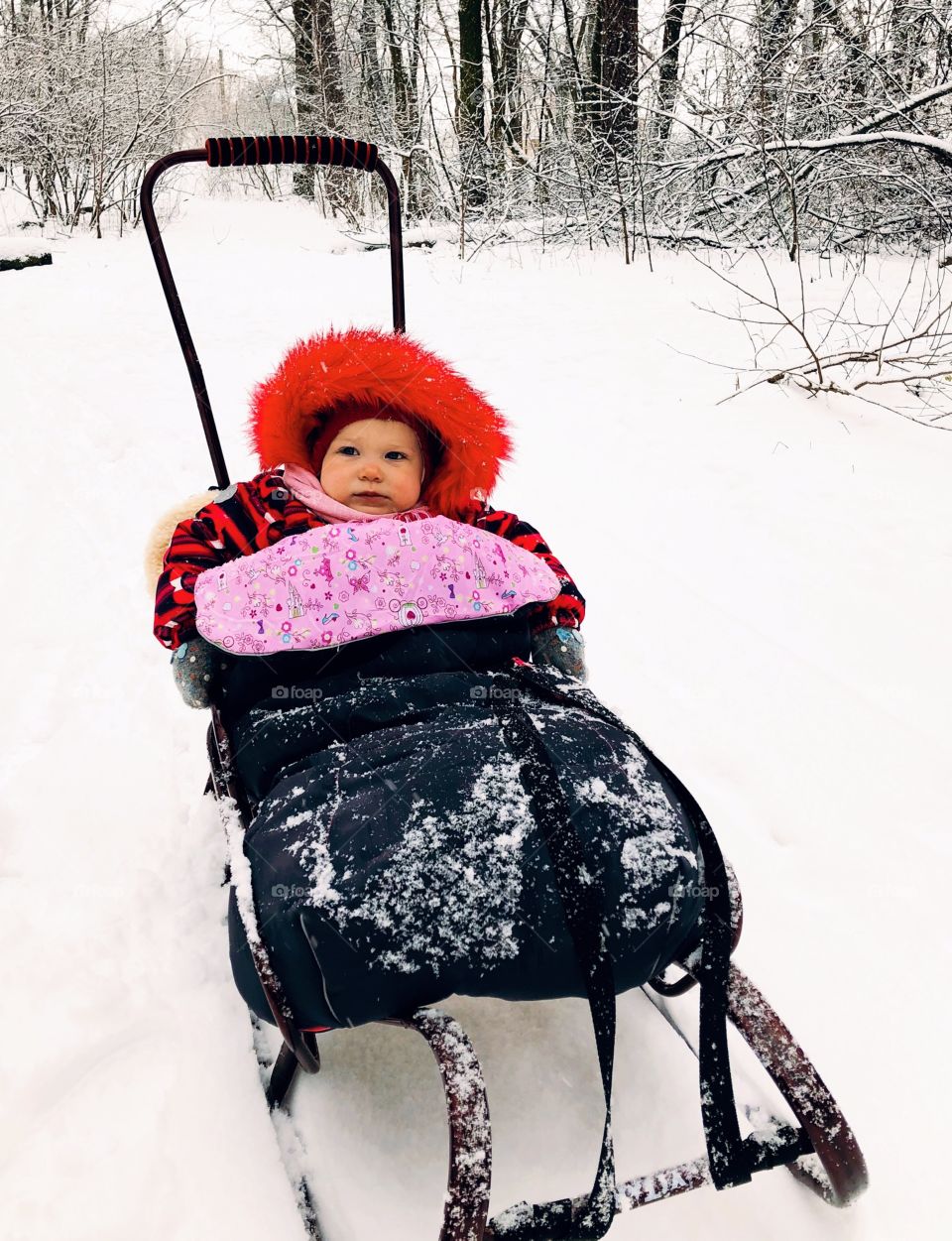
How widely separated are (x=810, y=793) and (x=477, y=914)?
1267mm

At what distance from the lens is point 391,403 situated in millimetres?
1858

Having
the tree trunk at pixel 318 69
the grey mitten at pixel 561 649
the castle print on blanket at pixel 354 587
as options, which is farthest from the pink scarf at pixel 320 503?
the tree trunk at pixel 318 69

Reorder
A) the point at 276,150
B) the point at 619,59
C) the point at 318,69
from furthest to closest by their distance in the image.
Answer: the point at 318,69 → the point at 619,59 → the point at 276,150

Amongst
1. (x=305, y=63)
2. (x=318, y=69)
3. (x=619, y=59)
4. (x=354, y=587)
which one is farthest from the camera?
(x=305, y=63)

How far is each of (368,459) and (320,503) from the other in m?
0.15

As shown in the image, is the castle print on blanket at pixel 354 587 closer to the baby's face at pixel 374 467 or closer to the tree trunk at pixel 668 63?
the baby's face at pixel 374 467

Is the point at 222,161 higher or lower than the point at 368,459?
higher

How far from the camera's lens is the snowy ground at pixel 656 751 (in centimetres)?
122

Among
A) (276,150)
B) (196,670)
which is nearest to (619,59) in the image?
(276,150)

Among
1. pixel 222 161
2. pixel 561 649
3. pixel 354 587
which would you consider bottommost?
pixel 561 649

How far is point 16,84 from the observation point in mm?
10305

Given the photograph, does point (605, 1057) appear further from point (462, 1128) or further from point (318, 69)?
point (318, 69)

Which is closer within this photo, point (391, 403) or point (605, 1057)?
point (605, 1057)

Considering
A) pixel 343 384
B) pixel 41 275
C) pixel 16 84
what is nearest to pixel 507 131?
pixel 41 275
